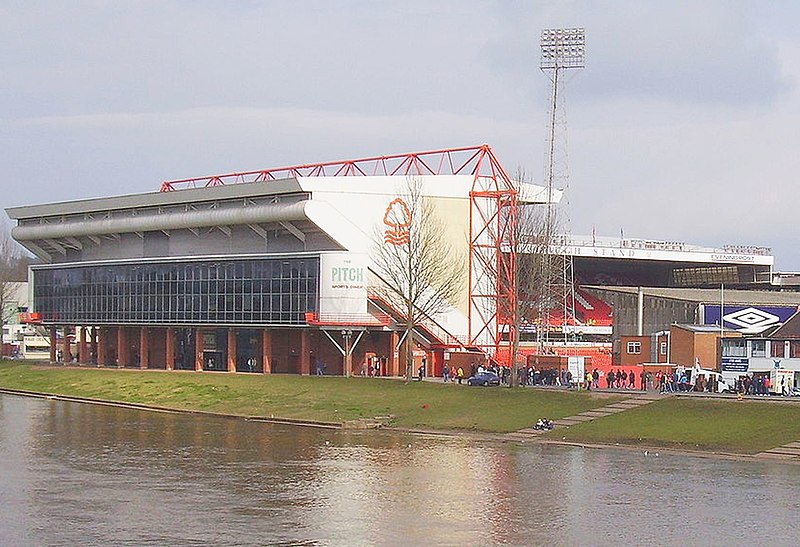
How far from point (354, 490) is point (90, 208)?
310 feet

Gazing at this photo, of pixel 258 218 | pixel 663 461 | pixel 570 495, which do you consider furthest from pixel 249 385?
pixel 570 495

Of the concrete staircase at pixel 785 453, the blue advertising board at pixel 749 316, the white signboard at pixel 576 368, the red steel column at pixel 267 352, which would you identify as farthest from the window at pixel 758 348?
the red steel column at pixel 267 352

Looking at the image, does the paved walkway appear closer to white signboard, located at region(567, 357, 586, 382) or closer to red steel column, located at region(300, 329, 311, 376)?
white signboard, located at region(567, 357, 586, 382)

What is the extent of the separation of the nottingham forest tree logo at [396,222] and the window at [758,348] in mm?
34900

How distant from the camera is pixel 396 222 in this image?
375ft

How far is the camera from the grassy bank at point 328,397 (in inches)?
3081

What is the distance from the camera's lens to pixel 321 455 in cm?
6369

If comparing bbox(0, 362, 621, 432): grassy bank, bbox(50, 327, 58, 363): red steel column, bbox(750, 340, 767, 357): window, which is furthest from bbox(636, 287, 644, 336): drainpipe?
bbox(50, 327, 58, 363): red steel column

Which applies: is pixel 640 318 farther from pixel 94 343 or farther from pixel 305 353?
pixel 94 343

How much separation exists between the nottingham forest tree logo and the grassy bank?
16.8 m

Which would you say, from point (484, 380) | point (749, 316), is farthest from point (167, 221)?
point (749, 316)

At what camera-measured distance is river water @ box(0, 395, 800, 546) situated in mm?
41562

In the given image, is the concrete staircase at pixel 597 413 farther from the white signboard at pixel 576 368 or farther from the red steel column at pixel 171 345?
the red steel column at pixel 171 345

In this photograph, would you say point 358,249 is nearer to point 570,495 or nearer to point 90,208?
point 90,208
